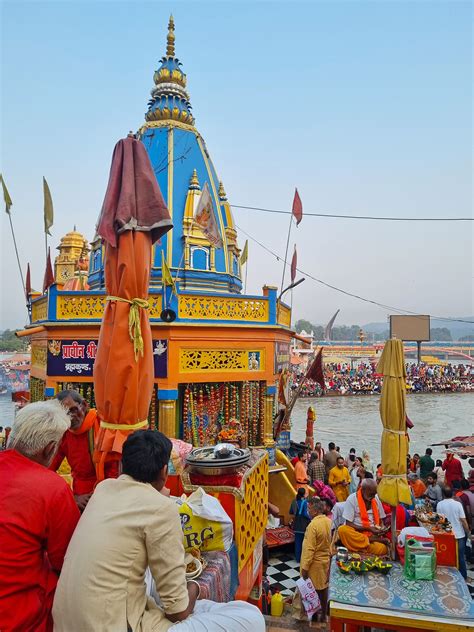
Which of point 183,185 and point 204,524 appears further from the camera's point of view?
point 183,185

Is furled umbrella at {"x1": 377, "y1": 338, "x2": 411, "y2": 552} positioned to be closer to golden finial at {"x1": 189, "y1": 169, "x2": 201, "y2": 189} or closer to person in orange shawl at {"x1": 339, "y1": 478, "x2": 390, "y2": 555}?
person in orange shawl at {"x1": 339, "y1": 478, "x2": 390, "y2": 555}

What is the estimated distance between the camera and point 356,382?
3366cm

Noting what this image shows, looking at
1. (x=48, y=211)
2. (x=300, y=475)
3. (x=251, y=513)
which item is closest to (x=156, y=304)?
(x=48, y=211)

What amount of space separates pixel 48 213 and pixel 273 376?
5.43m

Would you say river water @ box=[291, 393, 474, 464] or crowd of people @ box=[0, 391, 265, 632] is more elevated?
crowd of people @ box=[0, 391, 265, 632]

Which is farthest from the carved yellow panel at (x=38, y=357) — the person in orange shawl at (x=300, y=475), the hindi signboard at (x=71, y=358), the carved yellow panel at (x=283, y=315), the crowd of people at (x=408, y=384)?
the crowd of people at (x=408, y=384)

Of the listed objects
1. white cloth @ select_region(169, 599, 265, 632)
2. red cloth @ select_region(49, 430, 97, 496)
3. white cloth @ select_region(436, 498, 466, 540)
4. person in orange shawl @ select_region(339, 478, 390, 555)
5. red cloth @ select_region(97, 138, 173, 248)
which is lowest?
white cloth @ select_region(436, 498, 466, 540)

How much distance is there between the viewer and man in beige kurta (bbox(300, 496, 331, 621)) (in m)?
5.23

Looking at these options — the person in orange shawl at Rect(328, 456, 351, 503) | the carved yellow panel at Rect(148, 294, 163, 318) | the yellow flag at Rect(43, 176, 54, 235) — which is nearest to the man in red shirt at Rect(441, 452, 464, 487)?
the person in orange shawl at Rect(328, 456, 351, 503)

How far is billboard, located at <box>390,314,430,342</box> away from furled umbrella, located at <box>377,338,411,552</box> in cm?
2544

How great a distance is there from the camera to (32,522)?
1925 mm

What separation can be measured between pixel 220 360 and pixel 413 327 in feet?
89.4

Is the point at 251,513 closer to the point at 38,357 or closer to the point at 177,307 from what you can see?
the point at 177,307

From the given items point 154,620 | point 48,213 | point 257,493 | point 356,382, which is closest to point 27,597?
point 154,620
